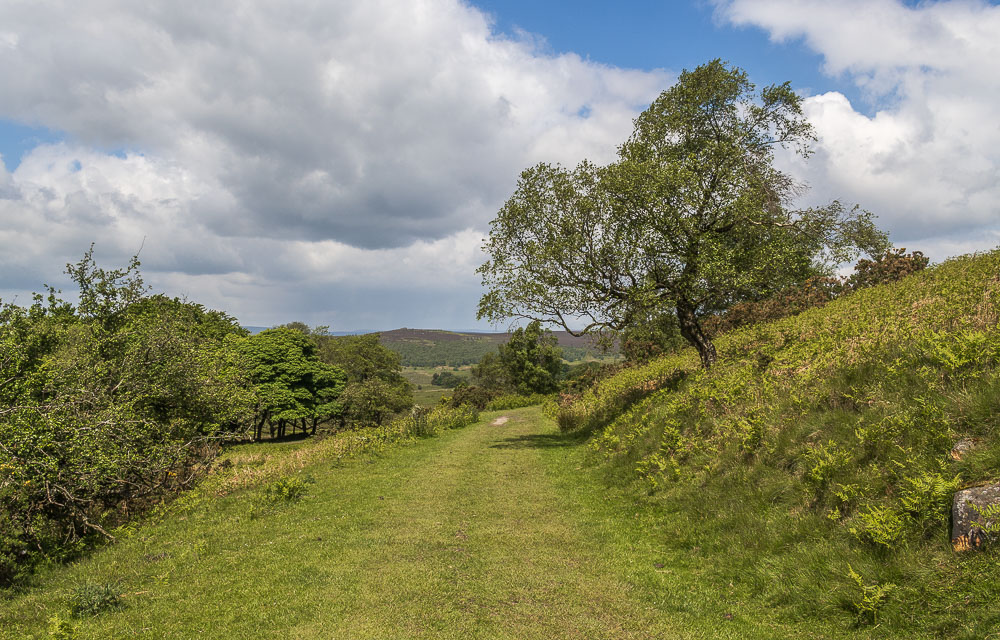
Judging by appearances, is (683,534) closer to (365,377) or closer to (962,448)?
(962,448)

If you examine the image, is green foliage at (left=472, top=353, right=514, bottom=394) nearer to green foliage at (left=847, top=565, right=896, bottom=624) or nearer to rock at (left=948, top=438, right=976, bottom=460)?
rock at (left=948, top=438, right=976, bottom=460)

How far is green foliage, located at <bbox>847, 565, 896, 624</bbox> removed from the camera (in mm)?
5941

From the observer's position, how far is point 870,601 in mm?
5953

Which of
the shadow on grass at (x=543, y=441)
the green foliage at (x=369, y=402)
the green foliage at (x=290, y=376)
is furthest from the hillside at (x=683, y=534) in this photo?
the green foliage at (x=369, y=402)

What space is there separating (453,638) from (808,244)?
918 inches

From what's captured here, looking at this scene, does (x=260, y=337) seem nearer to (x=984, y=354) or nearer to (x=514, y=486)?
(x=514, y=486)

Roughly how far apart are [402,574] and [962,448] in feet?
30.5

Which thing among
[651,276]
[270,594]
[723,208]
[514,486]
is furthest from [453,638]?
[723,208]

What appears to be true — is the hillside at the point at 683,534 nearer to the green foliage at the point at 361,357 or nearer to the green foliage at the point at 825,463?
the green foliage at the point at 825,463

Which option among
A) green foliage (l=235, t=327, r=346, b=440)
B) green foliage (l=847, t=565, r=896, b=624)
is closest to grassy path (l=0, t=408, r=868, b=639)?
green foliage (l=847, t=565, r=896, b=624)

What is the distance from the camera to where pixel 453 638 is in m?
6.64

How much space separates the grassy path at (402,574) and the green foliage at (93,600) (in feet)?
0.64

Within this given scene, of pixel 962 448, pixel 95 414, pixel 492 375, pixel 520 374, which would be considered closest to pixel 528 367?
pixel 520 374

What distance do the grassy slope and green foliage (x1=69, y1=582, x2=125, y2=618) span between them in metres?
9.92
